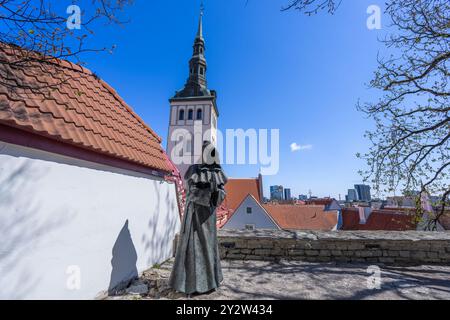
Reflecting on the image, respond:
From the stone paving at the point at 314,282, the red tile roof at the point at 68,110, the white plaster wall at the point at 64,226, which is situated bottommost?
the stone paving at the point at 314,282

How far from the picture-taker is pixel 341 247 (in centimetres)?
436

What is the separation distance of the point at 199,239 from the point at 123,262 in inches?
50.4

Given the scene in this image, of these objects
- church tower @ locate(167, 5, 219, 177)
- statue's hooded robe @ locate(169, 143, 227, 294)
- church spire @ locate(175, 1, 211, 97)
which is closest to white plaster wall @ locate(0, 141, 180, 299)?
statue's hooded robe @ locate(169, 143, 227, 294)

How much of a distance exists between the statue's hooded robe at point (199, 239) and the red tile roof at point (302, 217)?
65.5 feet

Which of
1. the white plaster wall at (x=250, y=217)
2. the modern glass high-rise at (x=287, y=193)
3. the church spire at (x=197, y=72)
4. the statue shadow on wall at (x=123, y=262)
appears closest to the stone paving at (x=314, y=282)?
the statue shadow on wall at (x=123, y=262)

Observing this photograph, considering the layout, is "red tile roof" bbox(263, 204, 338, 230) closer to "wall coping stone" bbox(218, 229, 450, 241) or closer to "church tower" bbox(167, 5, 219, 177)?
"church tower" bbox(167, 5, 219, 177)

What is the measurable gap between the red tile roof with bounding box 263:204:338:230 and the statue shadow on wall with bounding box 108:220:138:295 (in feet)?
65.6

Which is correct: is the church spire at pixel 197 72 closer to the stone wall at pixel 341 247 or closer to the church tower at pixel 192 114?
the church tower at pixel 192 114

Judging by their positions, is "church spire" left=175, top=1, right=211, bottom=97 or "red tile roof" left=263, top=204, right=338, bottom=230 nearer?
"red tile roof" left=263, top=204, right=338, bottom=230

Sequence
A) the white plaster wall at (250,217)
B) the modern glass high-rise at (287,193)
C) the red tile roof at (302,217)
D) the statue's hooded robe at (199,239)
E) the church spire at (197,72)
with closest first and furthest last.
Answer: the statue's hooded robe at (199,239) → the white plaster wall at (250,217) → the red tile roof at (302,217) → the church spire at (197,72) → the modern glass high-rise at (287,193)

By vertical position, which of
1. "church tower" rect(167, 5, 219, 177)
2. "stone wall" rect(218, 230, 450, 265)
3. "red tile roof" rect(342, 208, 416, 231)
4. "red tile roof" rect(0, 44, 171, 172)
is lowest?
"red tile roof" rect(342, 208, 416, 231)

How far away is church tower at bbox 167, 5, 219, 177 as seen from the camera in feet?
91.0

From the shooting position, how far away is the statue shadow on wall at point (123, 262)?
2.91 meters

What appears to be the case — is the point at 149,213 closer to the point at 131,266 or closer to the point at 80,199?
the point at 131,266
